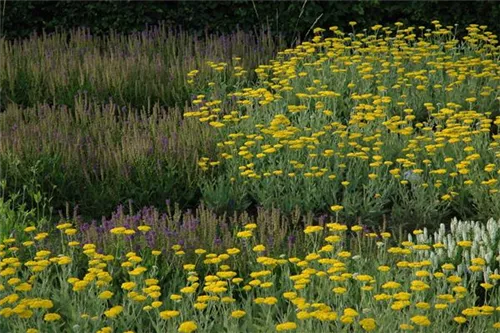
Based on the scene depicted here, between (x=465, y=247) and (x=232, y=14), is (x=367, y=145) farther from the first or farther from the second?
(x=232, y=14)

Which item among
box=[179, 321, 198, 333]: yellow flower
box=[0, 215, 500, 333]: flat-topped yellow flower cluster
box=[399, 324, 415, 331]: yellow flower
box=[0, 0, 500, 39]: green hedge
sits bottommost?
Answer: box=[0, 215, 500, 333]: flat-topped yellow flower cluster

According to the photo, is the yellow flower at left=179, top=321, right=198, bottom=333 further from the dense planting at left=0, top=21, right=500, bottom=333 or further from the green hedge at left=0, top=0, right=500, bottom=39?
the green hedge at left=0, top=0, right=500, bottom=39

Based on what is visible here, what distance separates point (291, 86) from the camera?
343 inches

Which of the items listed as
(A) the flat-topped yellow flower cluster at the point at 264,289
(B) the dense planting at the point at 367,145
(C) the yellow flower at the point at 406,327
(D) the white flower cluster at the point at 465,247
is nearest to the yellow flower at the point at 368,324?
(A) the flat-topped yellow flower cluster at the point at 264,289

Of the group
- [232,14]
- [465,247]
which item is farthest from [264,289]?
[232,14]

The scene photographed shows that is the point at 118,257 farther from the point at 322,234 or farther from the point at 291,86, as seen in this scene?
the point at 291,86

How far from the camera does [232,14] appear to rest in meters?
11.4

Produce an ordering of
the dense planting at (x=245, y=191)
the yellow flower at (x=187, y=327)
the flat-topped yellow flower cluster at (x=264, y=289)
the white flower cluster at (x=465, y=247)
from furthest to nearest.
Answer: the white flower cluster at (x=465, y=247) → the dense planting at (x=245, y=191) → the flat-topped yellow flower cluster at (x=264, y=289) → the yellow flower at (x=187, y=327)

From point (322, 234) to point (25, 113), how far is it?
326cm

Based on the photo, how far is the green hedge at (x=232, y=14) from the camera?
35.2ft

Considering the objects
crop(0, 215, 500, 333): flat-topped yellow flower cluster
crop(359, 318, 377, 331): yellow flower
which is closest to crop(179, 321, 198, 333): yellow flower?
crop(0, 215, 500, 333): flat-topped yellow flower cluster

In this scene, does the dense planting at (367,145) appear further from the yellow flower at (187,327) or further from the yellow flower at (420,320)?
the yellow flower at (187,327)

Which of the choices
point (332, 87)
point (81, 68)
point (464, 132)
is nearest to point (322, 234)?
point (464, 132)

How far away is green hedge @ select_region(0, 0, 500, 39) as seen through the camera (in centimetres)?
1072
